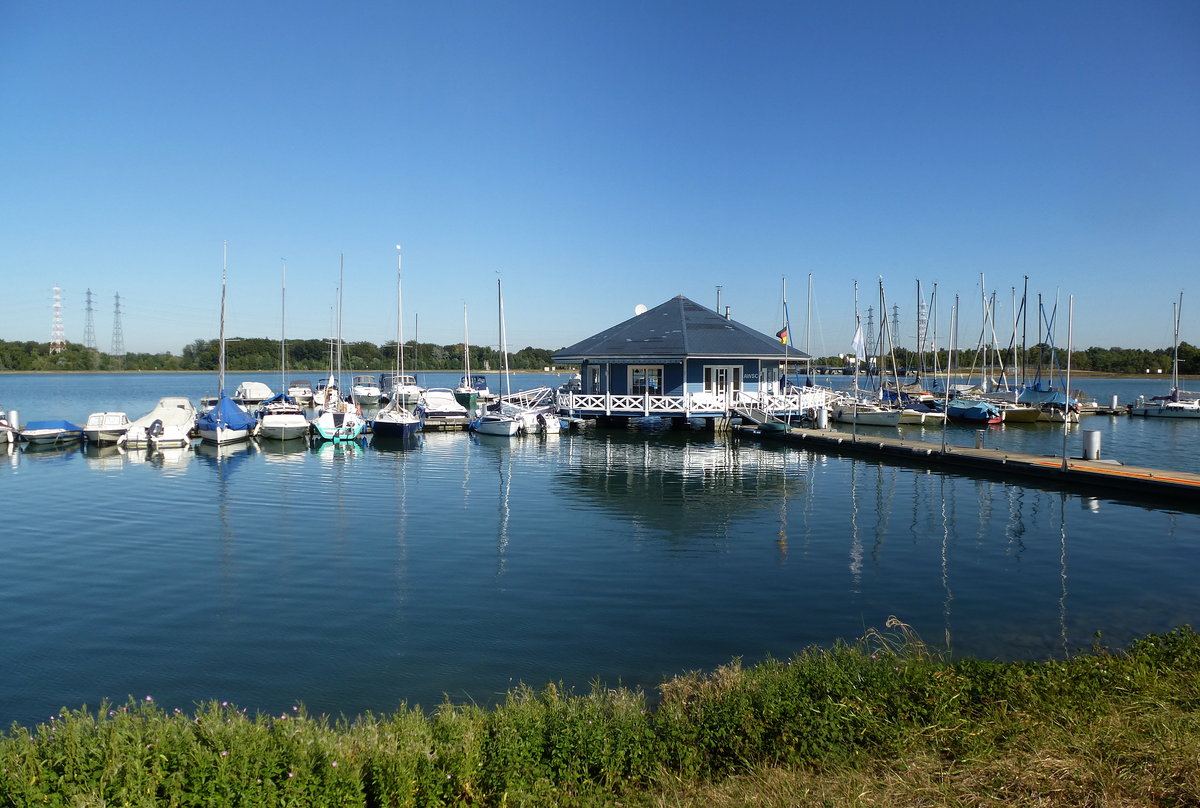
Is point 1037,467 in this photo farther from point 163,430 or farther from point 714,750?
point 163,430

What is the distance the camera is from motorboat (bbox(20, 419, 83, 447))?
1499 inches

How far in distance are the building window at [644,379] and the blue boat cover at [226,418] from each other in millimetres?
20929

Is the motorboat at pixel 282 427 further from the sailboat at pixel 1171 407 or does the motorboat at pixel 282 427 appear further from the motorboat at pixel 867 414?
the sailboat at pixel 1171 407

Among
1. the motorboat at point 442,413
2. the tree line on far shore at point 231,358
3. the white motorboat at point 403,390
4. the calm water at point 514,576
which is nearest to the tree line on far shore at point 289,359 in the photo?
the tree line on far shore at point 231,358

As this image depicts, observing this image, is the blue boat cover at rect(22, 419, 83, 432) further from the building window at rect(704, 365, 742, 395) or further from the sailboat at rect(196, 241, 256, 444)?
the building window at rect(704, 365, 742, 395)

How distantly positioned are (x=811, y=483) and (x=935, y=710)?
2018cm

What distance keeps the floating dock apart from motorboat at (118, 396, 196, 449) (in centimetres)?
3035

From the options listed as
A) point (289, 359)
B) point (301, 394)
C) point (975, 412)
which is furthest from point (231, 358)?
point (975, 412)

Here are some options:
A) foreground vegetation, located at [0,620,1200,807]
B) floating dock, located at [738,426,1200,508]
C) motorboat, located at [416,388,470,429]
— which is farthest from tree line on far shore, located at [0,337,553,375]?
foreground vegetation, located at [0,620,1200,807]

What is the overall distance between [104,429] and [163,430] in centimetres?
314

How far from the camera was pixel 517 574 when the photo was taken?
15.3 meters

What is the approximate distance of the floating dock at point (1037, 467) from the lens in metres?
23.2

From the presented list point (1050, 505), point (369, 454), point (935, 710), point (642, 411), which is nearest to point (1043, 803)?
point (935, 710)

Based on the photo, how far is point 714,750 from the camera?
7020 millimetres
